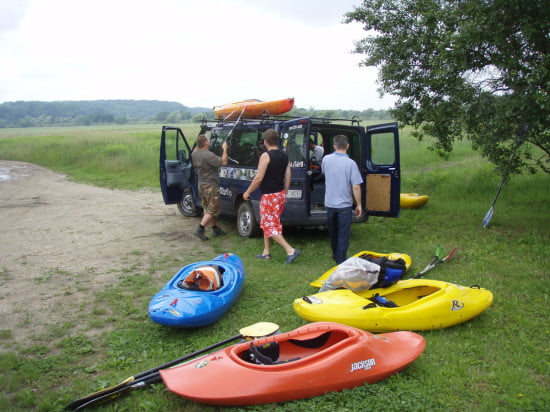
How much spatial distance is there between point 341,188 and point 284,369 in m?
3.21

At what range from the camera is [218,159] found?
789cm

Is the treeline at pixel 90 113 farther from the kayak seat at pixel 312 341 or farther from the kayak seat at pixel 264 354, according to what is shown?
the kayak seat at pixel 264 354

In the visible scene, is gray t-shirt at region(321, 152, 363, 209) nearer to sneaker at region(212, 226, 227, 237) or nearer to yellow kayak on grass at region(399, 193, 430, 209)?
sneaker at region(212, 226, 227, 237)

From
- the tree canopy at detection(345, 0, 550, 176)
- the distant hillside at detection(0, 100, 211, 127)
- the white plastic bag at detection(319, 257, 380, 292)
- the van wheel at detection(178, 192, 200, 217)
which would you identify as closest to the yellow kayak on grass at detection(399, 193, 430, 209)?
the tree canopy at detection(345, 0, 550, 176)

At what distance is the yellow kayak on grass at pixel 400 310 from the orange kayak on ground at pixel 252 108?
14.4 feet

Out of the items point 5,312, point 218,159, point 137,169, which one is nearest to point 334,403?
point 5,312

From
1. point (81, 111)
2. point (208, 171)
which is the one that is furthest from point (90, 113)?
point (208, 171)

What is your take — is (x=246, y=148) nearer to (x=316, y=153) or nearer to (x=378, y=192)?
(x=316, y=153)

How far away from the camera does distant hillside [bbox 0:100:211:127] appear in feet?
303

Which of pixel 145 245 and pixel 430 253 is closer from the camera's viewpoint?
pixel 430 253

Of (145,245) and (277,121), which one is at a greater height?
(277,121)

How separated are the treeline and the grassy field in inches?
1526

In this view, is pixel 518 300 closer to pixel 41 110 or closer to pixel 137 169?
pixel 137 169

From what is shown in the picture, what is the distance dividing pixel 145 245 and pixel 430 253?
16.2ft
